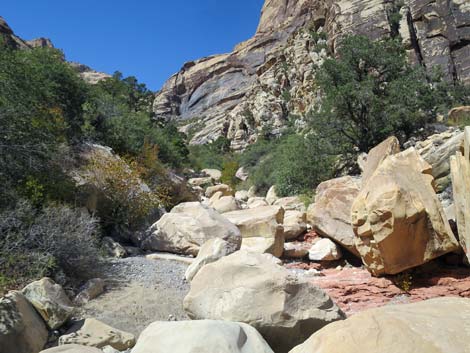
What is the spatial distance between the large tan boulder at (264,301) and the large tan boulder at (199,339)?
2.32 ft

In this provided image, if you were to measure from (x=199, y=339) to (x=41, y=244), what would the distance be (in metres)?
3.84

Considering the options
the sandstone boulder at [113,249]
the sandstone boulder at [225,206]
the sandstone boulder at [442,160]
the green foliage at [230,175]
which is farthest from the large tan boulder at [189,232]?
the green foliage at [230,175]

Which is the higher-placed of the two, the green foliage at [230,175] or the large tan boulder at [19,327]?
the green foliage at [230,175]

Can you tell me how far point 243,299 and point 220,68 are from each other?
3368 inches

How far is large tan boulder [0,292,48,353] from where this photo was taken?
12.4 ft

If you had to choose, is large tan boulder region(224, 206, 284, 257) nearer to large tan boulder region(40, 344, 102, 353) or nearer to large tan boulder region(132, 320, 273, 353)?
large tan boulder region(132, 320, 273, 353)

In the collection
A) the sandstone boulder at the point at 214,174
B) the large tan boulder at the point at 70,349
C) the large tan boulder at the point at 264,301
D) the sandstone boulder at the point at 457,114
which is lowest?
the large tan boulder at the point at 264,301

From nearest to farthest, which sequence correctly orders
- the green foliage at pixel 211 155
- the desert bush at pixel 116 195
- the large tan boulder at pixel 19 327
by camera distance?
the large tan boulder at pixel 19 327
the desert bush at pixel 116 195
the green foliage at pixel 211 155

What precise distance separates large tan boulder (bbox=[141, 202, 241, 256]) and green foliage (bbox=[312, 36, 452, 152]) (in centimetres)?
964

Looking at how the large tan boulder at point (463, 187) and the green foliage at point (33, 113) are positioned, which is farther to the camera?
the green foliage at point (33, 113)

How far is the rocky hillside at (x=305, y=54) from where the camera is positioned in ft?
101

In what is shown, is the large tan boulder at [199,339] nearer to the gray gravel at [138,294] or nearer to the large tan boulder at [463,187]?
the gray gravel at [138,294]

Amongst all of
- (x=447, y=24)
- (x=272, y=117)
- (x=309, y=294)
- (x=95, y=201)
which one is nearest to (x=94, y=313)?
(x=309, y=294)

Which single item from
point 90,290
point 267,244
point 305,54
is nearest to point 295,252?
point 267,244
